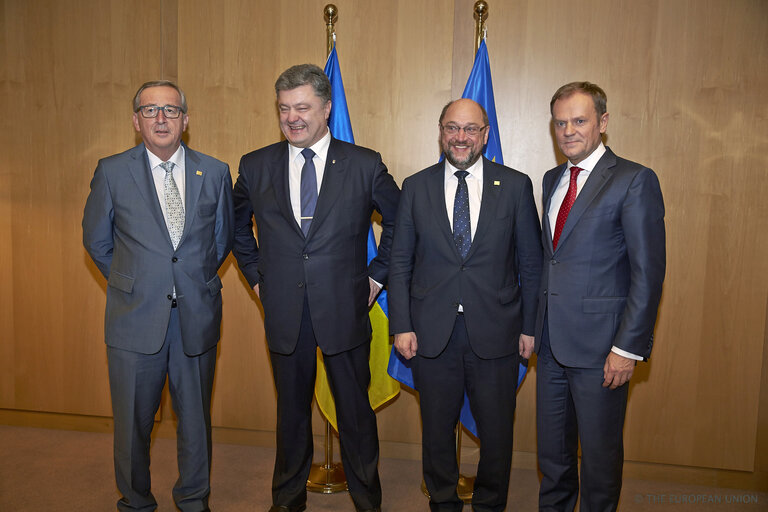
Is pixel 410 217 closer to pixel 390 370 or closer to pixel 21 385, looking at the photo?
pixel 390 370

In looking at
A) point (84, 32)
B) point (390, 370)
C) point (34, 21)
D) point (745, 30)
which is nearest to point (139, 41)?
point (84, 32)

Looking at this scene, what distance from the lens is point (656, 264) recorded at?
90.4 inches

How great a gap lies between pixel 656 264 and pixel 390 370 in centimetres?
167

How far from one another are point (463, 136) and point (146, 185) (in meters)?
1.49

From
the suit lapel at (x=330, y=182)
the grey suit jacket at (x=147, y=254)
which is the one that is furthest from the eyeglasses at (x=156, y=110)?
the suit lapel at (x=330, y=182)

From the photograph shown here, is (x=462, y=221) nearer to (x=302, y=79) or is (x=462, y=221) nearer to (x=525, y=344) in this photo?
(x=525, y=344)

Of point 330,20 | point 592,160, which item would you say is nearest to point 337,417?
point 592,160

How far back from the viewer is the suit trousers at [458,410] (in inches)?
108

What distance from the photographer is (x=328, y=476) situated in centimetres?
347

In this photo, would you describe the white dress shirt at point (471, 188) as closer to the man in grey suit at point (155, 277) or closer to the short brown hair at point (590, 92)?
the short brown hair at point (590, 92)

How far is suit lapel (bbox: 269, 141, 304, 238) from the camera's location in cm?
274

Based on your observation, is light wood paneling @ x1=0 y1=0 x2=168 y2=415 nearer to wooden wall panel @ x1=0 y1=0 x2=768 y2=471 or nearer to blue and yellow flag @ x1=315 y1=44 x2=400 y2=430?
wooden wall panel @ x1=0 y1=0 x2=768 y2=471

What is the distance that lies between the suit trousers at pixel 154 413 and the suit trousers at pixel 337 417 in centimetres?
37

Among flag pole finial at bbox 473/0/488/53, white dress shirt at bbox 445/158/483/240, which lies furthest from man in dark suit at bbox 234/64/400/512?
flag pole finial at bbox 473/0/488/53
